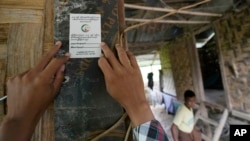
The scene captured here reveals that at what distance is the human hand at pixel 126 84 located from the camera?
377mm

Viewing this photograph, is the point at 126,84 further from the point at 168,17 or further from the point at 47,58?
the point at 168,17

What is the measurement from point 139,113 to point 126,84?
5 centimetres

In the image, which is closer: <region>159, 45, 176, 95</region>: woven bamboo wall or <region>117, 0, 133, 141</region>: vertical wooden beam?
<region>117, 0, 133, 141</region>: vertical wooden beam

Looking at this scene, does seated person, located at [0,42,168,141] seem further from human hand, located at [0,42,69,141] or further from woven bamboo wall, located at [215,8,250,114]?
woven bamboo wall, located at [215,8,250,114]

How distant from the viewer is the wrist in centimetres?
37

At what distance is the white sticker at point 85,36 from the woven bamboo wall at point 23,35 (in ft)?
0.15

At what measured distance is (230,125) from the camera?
247 centimetres

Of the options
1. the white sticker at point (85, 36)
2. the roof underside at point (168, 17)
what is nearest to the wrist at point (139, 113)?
the white sticker at point (85, 36)

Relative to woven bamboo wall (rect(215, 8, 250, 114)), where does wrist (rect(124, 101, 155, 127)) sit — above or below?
below

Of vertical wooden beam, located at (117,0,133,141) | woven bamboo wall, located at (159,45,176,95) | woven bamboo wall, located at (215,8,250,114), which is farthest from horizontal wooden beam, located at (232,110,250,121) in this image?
vertical wooden beam, located at (117,0,133,141)

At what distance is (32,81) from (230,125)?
2537 millimetres

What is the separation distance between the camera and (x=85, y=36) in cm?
42

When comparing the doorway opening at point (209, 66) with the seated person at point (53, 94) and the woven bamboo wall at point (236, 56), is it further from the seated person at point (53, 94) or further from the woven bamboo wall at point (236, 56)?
the seated person at point (53, 94)

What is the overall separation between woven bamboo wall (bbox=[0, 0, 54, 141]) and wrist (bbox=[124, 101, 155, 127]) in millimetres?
150
